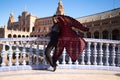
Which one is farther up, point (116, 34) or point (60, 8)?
point (60, 8)

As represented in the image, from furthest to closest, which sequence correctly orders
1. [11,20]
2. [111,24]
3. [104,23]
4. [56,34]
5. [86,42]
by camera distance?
[11,20] → [104,23] → [111,24] → [86,42] → [56,34]

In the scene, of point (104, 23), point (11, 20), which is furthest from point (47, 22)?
point (104, 23)

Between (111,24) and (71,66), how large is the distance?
38.1m

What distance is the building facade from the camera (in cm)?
4203

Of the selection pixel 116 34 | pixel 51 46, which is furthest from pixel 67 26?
pixel 116 34

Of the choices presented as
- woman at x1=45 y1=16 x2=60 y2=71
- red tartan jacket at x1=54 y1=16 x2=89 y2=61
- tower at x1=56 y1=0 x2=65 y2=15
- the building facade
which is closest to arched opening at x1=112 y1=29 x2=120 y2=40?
the building facade

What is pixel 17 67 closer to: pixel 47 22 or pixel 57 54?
pixel 57 54

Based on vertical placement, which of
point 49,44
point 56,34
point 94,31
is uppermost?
point 94,31

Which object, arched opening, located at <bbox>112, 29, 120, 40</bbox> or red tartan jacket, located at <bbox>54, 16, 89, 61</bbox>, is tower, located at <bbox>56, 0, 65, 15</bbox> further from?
red tartan jacket, located at <bbox>54, 16, 89, 61</bbox>

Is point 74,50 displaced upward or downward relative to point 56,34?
downward

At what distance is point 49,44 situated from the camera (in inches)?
201

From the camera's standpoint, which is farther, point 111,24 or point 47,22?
point 47,22

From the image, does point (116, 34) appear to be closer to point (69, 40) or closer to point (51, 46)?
point (69, 40)

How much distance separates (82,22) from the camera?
2218 inches
